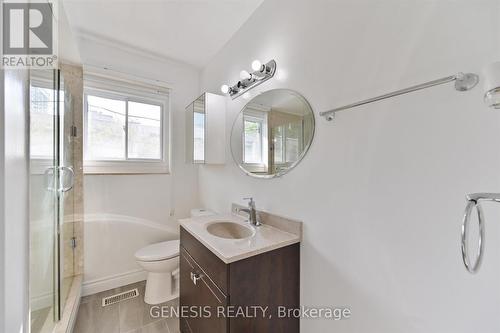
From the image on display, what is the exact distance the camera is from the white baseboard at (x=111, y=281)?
1.83 m

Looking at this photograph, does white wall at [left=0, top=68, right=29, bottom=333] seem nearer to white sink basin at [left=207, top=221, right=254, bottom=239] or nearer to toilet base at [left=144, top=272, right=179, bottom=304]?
white sink basin at [left=207, top=221, right=254, bottom=239]

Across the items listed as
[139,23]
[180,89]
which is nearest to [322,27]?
[139,23]

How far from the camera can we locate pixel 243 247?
1.01 metres

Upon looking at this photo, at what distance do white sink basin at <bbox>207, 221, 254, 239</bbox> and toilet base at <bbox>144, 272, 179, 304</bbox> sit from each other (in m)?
0.79

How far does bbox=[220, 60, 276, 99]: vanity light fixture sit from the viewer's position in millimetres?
1388

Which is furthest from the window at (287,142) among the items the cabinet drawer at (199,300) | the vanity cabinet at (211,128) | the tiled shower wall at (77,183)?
the tiled shower wall at (77,183)

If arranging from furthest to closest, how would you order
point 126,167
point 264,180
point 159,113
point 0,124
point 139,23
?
point 159,113, point 126,167, point 139,23, point 264,180, point 0,124

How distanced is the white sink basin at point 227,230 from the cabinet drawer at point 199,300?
237 mm

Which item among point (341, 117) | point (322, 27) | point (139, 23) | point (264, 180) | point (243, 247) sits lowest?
point (243, 247)

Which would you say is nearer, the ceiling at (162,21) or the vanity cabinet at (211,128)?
the ceiling at (162,21)

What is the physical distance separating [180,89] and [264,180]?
159 centimetres

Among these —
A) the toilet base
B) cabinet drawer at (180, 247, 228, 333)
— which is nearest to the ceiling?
cabinet drawer at (180, 247, 228, 333)

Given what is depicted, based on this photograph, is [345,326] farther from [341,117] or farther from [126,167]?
[126,167]

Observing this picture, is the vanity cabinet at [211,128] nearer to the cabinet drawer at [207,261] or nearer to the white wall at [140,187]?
the white wall at [140,187]
